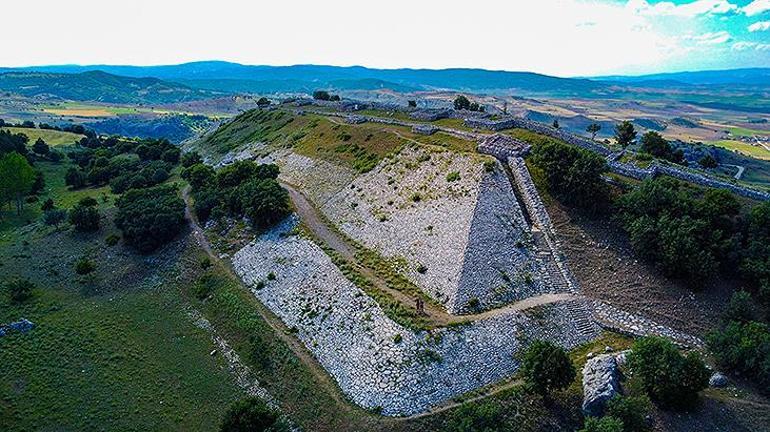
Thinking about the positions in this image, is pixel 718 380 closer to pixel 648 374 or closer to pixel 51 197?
pixel 648 374

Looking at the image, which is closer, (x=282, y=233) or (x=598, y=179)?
(x=598, y=179)

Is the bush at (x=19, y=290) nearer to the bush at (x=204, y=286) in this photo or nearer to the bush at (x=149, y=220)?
the bush at (x=149, y=220)

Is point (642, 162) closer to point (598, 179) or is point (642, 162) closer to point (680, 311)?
point (598, 179)

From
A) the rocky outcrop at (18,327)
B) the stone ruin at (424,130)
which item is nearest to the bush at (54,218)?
the rocky outcrop at (18,327)

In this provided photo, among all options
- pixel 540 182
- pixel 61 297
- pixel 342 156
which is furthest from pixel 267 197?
pixel 540 182

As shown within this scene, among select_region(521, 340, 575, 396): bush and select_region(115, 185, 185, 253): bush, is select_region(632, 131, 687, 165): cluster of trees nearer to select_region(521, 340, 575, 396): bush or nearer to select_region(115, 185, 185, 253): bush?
select_region(521, 340, 575, 396): bush
